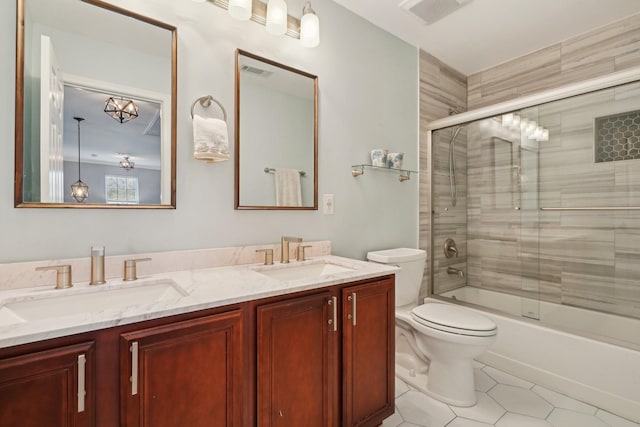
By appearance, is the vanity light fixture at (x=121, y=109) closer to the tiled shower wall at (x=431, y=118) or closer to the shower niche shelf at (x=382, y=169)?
the shower niche shelf at (x=382, y=169)

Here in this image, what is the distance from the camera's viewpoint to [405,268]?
2078 mm

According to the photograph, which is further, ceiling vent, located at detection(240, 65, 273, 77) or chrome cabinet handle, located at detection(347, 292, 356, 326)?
ceiling vent, located at detection(240, 65, 273, 77)

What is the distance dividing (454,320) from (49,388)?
1756 millimetres

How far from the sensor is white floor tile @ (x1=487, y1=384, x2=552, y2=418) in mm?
1704

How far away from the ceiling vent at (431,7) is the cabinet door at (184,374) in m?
2.16

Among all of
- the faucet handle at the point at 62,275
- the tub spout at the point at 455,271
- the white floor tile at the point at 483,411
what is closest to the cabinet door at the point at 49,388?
the faucet handle at the point at 62,275

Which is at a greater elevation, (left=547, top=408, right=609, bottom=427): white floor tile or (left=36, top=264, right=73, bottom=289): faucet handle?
(left=36, top=264, right=73, bottom=289): faucet handle

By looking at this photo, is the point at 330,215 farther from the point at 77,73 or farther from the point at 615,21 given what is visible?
the point at 615,21

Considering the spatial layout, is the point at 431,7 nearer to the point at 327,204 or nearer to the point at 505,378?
the point at 327,204

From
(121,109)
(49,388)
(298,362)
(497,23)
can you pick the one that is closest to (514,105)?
(497,23)

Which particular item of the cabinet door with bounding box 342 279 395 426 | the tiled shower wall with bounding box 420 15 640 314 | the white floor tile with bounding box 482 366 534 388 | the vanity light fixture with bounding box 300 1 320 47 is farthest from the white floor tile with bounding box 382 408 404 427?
the vanity light fixture with bounding box 300 1 320 47

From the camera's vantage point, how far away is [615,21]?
2246 mm

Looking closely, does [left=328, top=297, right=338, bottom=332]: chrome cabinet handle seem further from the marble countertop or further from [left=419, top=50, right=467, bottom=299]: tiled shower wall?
[left=419, top=50, right=467, bottom=299]: tiled shower wall

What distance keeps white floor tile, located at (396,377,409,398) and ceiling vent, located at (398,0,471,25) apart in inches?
97.7
